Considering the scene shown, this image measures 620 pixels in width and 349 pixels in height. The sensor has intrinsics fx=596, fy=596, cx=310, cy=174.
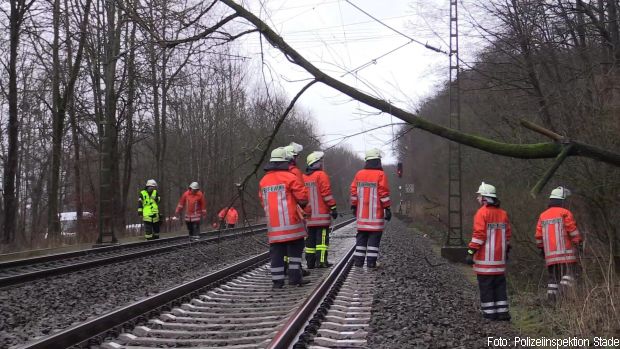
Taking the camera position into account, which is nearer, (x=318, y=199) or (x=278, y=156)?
(x=278, y=156)

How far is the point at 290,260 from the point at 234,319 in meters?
2.43

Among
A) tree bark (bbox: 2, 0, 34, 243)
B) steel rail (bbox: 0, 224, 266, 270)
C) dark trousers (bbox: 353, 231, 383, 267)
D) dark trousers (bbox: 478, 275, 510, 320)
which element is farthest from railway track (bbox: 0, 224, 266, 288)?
tree bark (bbox: 2, 0, 34, 243)

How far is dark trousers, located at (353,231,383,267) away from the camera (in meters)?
10.7

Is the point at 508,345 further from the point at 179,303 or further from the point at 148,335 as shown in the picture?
the point at 179,303

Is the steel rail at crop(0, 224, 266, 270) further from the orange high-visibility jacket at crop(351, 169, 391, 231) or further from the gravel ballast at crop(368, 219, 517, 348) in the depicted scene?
the gravel ballast at crop(368, 219, 517, 348)

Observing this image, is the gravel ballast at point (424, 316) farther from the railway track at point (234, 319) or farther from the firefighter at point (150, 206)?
the firefighter at point (150, 206)

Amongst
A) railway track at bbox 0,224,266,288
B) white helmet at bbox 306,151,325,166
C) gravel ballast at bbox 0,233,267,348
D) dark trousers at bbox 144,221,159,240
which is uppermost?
white helmet at bbox 306,151,325,166

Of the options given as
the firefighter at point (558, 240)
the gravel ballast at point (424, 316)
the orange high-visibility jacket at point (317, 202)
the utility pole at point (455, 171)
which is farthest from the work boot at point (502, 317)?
the utility pole at point (455, 171)

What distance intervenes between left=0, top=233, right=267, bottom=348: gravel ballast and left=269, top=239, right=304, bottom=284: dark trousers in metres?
1.74

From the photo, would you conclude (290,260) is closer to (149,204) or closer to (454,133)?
(454,133)

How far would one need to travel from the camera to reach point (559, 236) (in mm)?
9578

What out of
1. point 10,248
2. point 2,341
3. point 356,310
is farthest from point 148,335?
point 10,248

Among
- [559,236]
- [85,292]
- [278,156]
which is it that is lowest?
[85,292]

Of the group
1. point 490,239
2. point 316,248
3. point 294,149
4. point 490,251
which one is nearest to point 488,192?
point 490,239
